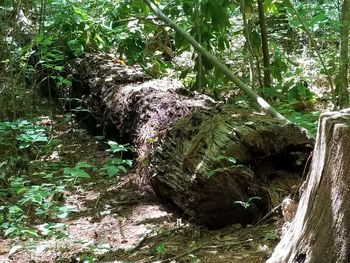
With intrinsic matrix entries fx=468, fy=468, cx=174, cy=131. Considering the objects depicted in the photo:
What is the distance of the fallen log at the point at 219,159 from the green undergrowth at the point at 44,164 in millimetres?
398

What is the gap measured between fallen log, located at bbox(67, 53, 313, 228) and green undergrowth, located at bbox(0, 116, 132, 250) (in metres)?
0.40

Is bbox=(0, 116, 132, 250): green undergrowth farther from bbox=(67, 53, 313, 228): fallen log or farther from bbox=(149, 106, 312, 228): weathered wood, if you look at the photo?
bbox=(149, 106, 312, 228): weathered wood

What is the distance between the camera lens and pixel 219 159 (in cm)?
346

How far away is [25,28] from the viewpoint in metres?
7.32

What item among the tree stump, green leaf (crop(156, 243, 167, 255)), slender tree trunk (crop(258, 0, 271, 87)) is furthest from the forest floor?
slender tree trunk (crop(258, 0, 271, 87))

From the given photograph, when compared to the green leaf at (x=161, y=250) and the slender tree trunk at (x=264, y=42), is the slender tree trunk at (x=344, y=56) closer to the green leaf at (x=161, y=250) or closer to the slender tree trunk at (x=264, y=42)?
the slender tree trunk at (x=264, y=42)

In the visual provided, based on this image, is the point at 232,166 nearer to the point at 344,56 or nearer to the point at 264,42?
the point at 344,56

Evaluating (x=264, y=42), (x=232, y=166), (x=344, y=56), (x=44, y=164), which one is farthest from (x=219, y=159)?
(x=264, y=42)

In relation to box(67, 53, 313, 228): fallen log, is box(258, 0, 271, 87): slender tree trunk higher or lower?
higher

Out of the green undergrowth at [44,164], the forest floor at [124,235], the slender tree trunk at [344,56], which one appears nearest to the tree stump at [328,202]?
the forest floor at [124,235]

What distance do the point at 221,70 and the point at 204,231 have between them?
2163 mm

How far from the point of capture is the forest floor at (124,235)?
3.16 metres

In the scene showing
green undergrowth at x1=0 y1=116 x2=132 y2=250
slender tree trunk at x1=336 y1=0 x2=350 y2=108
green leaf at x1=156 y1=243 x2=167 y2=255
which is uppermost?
slender tree trunk at x1=336 y1=0 x2=350 y2=108

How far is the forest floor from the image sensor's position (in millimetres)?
3164
